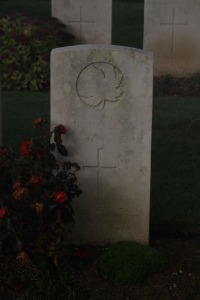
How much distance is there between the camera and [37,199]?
485 cm

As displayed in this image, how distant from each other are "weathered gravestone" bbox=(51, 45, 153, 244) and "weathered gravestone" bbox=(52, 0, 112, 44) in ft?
22.2

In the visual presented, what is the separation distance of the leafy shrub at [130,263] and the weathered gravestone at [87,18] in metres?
7.18

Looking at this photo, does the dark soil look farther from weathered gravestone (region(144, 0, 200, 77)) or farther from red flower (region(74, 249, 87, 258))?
weathered gravestone (region(144, 0, 200, 77))

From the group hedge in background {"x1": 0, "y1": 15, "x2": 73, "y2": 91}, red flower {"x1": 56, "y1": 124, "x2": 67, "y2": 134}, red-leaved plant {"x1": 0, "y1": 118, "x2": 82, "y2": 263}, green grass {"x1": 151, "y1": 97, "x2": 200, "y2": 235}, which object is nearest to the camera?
red-leaved plant {"x1": 0, "y1": 118, "x2": 82, "y2": 263}

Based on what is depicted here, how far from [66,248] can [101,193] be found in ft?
1.52

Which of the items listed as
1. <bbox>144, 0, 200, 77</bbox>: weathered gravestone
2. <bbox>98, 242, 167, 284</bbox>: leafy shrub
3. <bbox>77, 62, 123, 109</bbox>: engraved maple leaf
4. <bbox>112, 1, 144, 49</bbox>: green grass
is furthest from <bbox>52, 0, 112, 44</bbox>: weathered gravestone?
<bbox>98, 242, 167, 284</bbox>: leafy shrub

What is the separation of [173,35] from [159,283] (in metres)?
7.35

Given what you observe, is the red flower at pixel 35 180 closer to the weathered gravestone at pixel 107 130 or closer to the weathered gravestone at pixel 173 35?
the weathered gravestone at pixel 107 130

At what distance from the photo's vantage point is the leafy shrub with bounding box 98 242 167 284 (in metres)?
4.84

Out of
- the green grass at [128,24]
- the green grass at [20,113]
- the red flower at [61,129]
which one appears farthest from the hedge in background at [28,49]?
the red flower at [61,129]

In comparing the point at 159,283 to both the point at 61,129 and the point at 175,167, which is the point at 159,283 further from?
the point at 175,167

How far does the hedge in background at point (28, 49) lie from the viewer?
425 inches

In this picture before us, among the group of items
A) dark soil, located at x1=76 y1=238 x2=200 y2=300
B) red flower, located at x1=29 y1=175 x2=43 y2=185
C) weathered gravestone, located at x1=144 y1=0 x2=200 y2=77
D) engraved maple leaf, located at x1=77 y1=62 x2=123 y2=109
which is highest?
weathered gravestone, located at x1=144 y1=0 x2=200 y2=77

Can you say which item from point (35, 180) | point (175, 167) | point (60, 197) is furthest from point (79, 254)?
point (175, 167)
